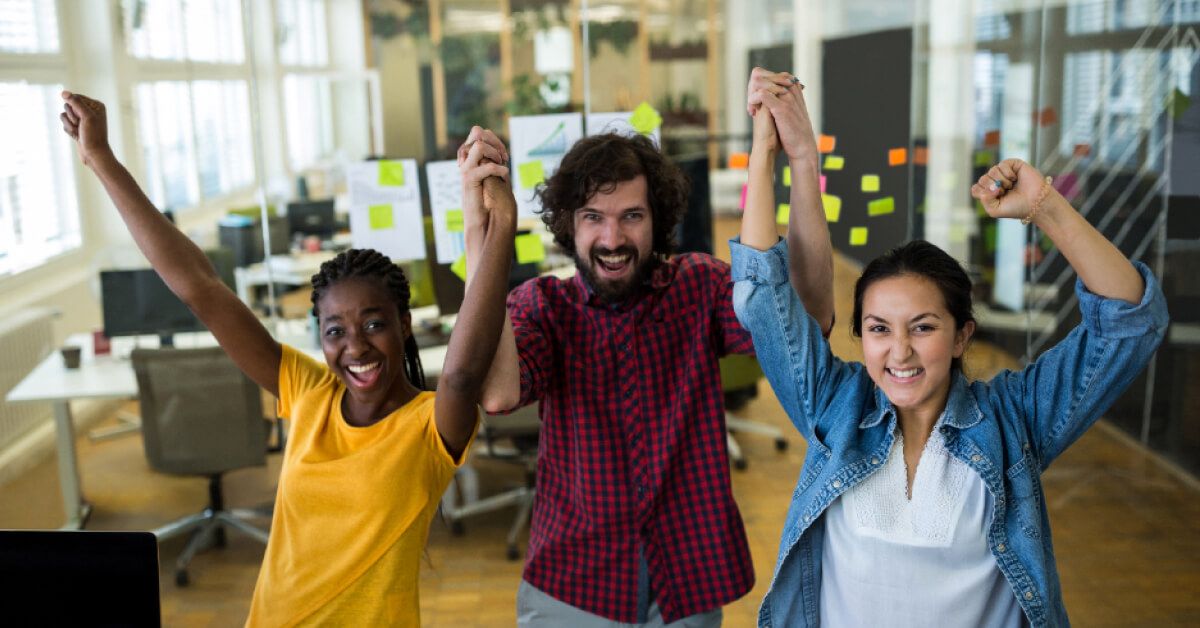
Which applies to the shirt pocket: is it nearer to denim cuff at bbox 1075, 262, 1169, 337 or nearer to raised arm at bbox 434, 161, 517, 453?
denim cuff at bbox 1075, 262, 1169, 337

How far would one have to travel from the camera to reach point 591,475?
1.90 meters

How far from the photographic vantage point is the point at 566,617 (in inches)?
76.3

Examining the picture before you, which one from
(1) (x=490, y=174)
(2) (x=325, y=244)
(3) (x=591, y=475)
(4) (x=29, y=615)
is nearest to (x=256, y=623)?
(4) (x=29, y=615)

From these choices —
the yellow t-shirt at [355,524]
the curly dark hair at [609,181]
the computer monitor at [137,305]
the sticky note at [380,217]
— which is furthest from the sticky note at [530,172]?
the yellow t-shirt at [355,524]

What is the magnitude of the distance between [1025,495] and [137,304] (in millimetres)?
4195

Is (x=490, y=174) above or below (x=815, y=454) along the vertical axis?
above

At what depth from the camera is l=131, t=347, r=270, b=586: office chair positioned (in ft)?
13.4

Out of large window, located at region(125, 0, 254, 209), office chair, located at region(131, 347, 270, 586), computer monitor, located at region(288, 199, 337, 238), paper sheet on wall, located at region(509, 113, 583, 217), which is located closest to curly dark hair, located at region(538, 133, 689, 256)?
office chair, located at region(131, 347, 270, 586)

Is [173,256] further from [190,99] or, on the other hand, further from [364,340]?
[190,99]

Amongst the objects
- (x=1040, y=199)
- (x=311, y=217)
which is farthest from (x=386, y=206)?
(x=1040, y=199)

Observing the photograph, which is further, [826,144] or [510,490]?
[510,490]

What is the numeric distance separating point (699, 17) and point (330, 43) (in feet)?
10.7

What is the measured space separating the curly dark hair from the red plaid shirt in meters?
0.10

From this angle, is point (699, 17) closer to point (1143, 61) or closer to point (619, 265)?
point (1143, 61)
